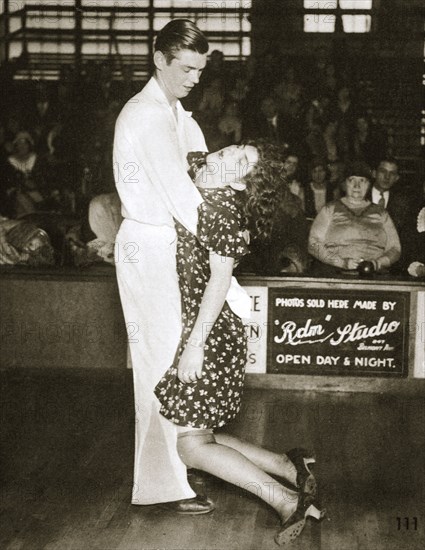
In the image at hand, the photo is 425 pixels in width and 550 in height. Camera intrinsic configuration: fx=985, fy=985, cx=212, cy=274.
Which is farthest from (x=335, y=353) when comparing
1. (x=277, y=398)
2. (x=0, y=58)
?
(x=0, y=58)

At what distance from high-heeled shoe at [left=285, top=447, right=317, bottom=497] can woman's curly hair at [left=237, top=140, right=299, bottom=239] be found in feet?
2.97

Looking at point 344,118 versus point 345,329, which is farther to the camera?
point 344,118

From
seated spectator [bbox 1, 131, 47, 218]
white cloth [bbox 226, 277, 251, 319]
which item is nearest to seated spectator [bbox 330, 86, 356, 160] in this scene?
seated spectator [bbox 1, 131, 47, 218]

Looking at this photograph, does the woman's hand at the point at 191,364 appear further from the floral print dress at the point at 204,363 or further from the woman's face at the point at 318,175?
the woman's face at the point at 318,175

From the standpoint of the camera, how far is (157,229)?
372 cm

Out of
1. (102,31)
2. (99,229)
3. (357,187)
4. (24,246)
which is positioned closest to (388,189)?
(357,187)

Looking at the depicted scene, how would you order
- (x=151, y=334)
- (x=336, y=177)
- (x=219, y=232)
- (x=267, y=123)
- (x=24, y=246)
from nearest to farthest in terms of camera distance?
(x=219, y=232)
(x=151, y=334)
(x=24, y=246)
(x=336, y=177)
(x=267, y=123)

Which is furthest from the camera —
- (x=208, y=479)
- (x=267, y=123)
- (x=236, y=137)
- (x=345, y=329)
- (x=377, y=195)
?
(x=267, y=123)

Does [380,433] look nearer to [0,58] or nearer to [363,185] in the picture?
[363,185]

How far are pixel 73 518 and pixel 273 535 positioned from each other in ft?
2.55

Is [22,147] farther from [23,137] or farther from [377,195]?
[377,195]

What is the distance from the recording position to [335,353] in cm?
612

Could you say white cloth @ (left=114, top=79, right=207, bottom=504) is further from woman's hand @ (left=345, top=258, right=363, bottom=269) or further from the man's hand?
the man's hand

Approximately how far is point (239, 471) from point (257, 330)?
2613 mm
